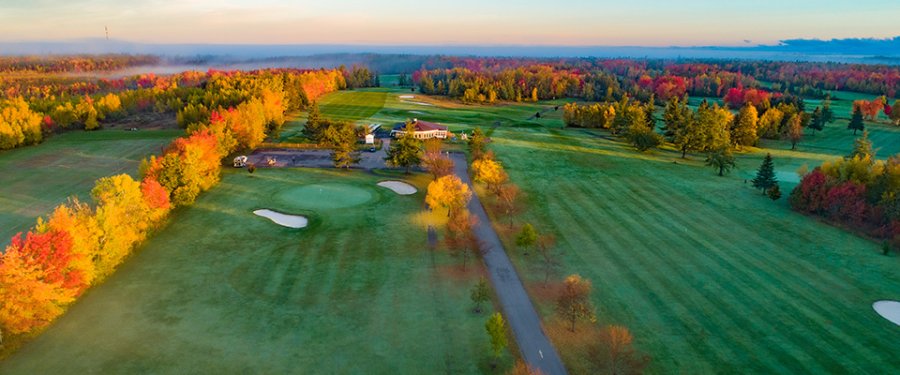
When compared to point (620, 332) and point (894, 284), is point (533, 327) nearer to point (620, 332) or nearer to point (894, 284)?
point (620, 332)

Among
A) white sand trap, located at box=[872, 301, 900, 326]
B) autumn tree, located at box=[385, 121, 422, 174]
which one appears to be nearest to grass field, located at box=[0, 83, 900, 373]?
white sand trap, located at box=[872, 301, 900, 326]

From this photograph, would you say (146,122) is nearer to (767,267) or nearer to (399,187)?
(399,187)

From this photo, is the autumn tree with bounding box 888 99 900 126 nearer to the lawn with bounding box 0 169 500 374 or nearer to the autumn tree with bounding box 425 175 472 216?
the autumn tree with bounding box 425 175 472 216

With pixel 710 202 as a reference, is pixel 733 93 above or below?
above

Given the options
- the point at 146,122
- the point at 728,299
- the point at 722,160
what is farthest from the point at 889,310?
the point at 146,122

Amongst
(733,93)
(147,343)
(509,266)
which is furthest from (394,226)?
(733,93)

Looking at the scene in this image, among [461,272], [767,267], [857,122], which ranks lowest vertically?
[461,272]

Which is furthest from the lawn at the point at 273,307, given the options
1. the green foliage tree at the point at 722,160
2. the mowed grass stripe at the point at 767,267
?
the green foliage tree at the point at 722,160
